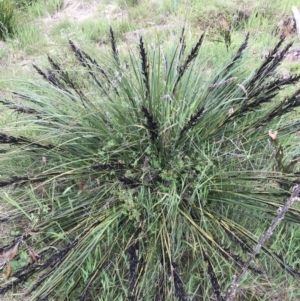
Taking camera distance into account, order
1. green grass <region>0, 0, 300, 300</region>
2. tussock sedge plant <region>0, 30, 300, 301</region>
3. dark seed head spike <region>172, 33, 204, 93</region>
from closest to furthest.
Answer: tussock sedge plant <region>0, 30, 300, 301</region> → dark seed head spike <region>172, 33, 204, 93</region> → green grass <region>0, 0, 300, 300</region>

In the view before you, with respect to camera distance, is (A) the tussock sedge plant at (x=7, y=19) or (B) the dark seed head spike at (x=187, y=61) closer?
(B) the dark seed head spike at (x=187, y=61)

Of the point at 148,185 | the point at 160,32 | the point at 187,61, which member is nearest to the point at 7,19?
the point at 160,32

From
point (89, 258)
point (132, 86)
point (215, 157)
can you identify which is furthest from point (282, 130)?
point (89, 258)

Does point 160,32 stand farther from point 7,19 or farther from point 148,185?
point 148,185

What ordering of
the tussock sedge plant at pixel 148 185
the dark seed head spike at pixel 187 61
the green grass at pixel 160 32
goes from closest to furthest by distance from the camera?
the tussock sedge plant at pixel 148 185 → the dark seed head spike at pixel 187 61 → the green grass at pixel 160 32

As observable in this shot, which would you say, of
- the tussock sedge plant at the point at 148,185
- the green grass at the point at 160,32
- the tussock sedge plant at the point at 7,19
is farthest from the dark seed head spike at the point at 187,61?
the tussock sedge plant at the point at 7,19

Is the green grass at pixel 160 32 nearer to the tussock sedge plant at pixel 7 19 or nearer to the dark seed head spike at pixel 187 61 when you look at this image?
the tussock sedge plant at pixel 7 19

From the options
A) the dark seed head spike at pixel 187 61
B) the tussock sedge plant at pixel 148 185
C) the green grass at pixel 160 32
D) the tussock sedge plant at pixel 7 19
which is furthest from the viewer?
the tussock sedge plant at pixel 7 19

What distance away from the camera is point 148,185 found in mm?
2035

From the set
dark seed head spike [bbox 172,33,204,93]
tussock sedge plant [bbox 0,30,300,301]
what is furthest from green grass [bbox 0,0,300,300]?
dark seed head spike [bbox 172,33,204,93]

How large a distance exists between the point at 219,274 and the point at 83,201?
745 mm

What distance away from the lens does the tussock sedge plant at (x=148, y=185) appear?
6.15 feet

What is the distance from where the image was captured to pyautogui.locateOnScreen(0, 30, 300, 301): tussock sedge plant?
1874 mm

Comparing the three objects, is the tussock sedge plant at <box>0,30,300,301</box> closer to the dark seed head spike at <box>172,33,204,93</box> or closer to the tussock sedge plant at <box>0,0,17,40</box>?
the dark seed head spike at <box>172,33,204,93</box>
